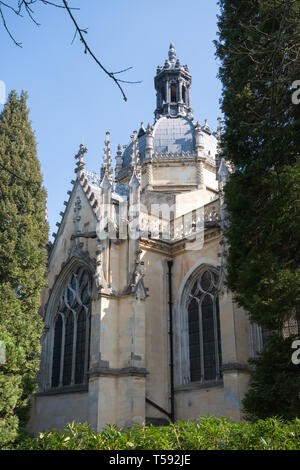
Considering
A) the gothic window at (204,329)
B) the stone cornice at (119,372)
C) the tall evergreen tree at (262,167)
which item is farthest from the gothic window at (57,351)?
the tall evergreen tree at (262,167)

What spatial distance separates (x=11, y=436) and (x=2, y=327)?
3.41 m

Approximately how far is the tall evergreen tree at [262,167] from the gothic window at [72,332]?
1071 cm

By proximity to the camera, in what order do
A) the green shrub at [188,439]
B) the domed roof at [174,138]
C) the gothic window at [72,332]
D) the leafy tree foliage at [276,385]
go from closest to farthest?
the green shrub at [188,439] < the leafy tree foliage at [276,385] < the gothic window at [72,332] < the domed roof at [174,138]

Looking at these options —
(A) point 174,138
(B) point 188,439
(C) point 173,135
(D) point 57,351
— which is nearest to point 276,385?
(B) point 188,439

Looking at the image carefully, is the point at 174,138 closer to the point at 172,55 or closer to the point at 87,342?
the point at 172,55

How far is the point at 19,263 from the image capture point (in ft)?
60.1

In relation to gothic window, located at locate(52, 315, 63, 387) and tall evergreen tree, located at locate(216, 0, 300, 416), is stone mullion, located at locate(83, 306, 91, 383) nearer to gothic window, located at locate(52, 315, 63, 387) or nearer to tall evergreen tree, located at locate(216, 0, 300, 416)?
gothic window, located at locate(52, 315, 63, 387)

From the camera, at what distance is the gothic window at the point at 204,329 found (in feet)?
57.9

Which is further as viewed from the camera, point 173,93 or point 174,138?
point 173,93

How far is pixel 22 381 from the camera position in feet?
54.4

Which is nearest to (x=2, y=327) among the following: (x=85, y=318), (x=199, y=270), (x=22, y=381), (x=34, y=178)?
(x=22, y=381)

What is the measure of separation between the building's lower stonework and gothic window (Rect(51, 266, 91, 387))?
0.04 meters

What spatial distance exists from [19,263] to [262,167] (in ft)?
35.7

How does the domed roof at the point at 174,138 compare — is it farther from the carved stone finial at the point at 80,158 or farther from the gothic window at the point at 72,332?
the gothic window at the point at 72,332
